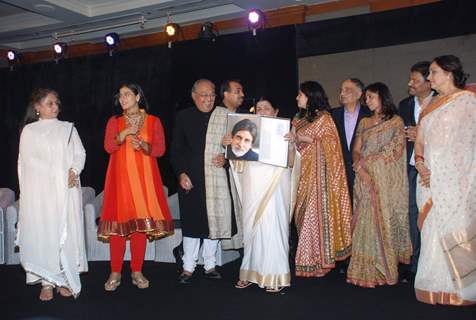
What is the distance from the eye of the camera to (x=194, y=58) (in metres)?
6.63

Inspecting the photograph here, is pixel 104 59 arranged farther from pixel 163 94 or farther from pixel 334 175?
pixel 334 175

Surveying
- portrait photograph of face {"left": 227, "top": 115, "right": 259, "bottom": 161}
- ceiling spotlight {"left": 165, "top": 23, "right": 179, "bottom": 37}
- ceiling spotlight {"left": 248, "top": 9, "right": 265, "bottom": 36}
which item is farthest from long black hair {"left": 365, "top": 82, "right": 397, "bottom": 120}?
ceiling spotlight {"left": 165, "top": 23, "right": 179, "bottom": 37}

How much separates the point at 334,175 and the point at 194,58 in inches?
123

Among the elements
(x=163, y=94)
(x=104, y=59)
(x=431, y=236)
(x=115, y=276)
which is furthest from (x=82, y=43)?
(x=431, y=236)

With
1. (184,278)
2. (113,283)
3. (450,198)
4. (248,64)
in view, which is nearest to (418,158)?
(450,198)

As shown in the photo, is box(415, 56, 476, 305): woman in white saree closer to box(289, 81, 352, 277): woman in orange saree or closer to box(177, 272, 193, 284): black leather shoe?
box(289, 81, 352, 277): woman in orange saree

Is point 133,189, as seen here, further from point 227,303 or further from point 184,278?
point 227,303

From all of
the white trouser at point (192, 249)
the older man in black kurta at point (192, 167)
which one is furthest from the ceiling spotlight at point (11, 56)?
the white trouser at point (192, 249)

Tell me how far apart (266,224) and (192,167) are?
2.55 feet

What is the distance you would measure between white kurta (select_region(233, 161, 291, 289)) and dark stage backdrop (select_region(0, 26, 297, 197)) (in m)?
1.93

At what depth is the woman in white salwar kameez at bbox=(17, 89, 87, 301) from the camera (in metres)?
3.73

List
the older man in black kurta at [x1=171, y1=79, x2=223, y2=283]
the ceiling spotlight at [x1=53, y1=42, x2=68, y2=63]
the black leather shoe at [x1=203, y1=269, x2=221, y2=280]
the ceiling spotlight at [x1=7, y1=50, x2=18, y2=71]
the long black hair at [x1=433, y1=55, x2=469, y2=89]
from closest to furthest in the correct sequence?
1. the long black hair at [x1=433, y1=55, x2=469, y2=89]
2. the older man in black kurta at [x1=171, y1=79, x2=223, y2=283]
3. the black leather shoe at [x1=203, y1=269, x2=221, y2=280]
4. the ceiling spotlight at [x1=53, y1=42, x2=68, y2=63]
5. the ceiling spotlight at [x1=7, y1=50, x2=18, y2=71]

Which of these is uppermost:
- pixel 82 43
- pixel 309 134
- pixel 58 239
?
pixel 82 43

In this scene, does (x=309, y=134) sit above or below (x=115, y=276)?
above
